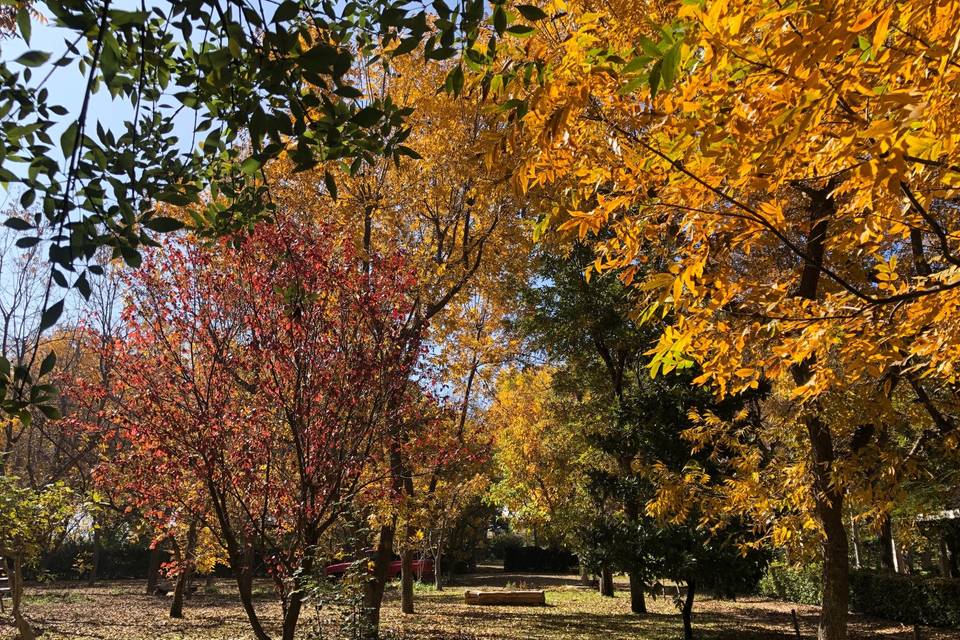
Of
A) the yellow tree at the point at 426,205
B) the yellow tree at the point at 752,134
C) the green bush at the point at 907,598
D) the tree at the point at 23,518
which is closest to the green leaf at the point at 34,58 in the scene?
the yellow tree at the point at 752,134

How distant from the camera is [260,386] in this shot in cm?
577

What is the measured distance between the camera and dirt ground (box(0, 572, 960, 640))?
11352mm

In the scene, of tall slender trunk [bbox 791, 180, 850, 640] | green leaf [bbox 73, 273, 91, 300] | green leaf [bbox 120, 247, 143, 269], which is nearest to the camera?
green leaf [bbox 73, 273, 91, 300]

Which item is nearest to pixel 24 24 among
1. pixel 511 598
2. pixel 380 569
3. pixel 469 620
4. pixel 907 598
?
pixel 380 569

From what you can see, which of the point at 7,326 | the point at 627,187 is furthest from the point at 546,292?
the point at 7,326

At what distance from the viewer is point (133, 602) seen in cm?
1736

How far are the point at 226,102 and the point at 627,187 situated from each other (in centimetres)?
184

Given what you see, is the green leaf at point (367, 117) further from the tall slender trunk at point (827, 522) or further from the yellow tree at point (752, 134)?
the tall slender trunk at point (827, 522)

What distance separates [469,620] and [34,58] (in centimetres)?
1423

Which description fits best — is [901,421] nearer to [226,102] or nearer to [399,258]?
[399,258]

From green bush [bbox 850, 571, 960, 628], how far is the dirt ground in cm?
44

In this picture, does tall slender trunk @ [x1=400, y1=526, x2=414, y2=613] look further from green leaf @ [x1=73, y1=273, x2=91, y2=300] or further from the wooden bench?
green leaf @ [x1=73, y1=273, x2=91, y2=300]

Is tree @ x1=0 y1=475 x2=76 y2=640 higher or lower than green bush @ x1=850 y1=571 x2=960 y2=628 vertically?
higher

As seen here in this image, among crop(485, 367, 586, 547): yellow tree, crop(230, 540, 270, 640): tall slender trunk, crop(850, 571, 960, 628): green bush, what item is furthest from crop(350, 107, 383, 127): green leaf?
crop(850, 571, 960, 628): green bush
